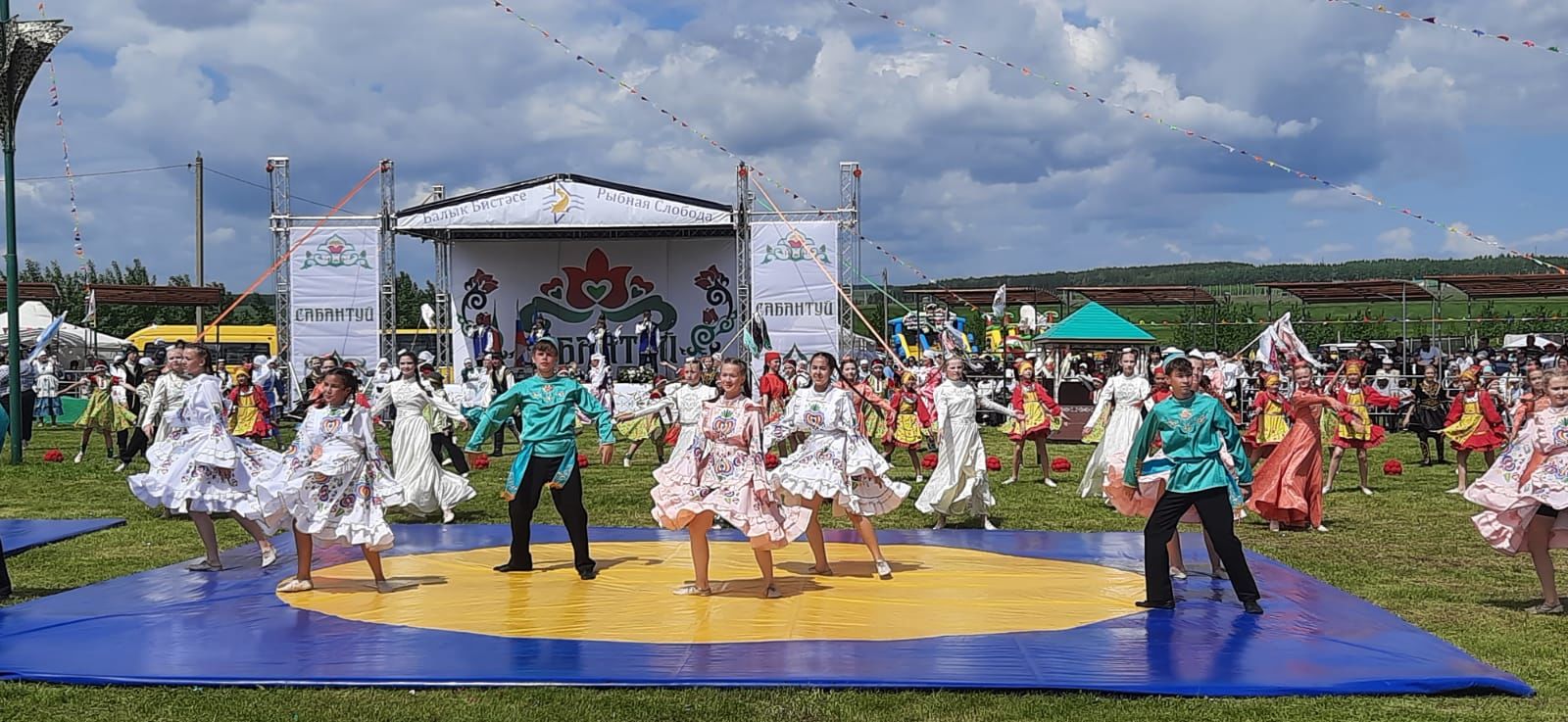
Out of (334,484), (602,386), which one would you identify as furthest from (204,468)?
(602,386)

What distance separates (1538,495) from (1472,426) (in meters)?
8.70

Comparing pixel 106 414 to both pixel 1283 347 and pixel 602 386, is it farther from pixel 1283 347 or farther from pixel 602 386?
pixel 1283 347

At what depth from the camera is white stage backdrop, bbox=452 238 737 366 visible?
103 ft

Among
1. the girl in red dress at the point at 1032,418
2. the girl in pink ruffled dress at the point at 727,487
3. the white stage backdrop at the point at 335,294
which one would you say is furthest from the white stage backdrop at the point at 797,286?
the girl in pink ruffled dress at the point at 727,487

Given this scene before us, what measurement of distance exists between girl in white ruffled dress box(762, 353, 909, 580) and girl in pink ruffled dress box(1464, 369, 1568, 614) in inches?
148

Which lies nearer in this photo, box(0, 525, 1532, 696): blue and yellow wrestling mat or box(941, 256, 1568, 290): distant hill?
box(0, 525, 1532, 696): blue and yellow wrestling mat

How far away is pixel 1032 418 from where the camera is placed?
16266mm

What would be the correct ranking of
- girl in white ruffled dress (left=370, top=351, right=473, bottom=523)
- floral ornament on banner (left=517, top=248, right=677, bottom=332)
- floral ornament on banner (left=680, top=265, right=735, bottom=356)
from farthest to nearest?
floral ornament on banner (left=517, top=248, right=677, bottom=332) → floral ornament on banner (left=680, top=265, right=735, bottom=356) → girl in white ruffled dress (left=370, top=351, right=473, bottom=523)

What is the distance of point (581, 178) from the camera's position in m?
29.1

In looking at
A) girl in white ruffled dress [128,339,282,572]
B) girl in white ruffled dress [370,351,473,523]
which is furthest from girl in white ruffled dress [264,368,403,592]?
girl in white ruffled dress [370,351,473,523]

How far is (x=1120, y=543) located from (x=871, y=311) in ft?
182

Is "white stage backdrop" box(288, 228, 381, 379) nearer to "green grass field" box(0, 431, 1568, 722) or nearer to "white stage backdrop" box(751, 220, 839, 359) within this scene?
"white stage backdrop" box(751, 220, 839, 359)

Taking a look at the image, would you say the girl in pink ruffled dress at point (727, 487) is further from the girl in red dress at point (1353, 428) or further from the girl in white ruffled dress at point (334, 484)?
the girl in red dress at point (1353, 428)

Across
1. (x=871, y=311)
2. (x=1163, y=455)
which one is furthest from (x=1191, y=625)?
(x=871, y=311)
